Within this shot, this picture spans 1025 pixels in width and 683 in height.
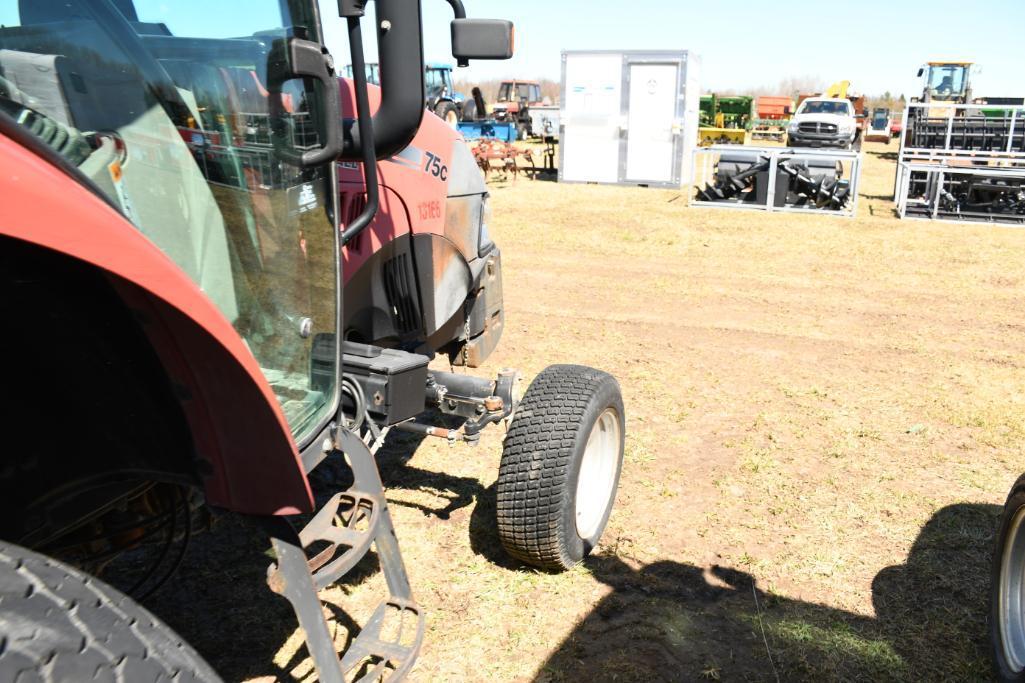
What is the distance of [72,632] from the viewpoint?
111 cm

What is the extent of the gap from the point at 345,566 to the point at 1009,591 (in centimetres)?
210

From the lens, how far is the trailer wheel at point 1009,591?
2.48m

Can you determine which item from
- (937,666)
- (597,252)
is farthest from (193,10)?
(597,252)

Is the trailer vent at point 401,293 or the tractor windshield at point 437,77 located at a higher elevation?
the tractor windshield at point 437,77

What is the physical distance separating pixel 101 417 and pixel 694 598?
7.04 ft

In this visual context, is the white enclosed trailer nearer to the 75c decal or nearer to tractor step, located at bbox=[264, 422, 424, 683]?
the 75c decal

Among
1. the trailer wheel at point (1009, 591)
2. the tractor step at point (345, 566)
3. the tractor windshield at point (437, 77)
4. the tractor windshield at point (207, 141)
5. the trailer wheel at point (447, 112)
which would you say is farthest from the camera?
the tractor windshield at point (437, 77)

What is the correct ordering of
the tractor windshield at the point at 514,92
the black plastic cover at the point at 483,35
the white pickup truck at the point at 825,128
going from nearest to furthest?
the black plastic cover at the point at 483,35 < the white pickup truck at the point at 825,128 < the tractor windshield at the point at 514,92

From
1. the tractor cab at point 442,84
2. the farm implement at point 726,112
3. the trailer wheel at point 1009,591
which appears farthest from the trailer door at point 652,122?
the farm implement at point 726,112

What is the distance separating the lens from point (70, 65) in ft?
4.62

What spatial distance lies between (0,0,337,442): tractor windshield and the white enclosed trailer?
14127 millimetres

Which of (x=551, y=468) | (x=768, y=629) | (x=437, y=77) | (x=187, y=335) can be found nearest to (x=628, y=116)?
(x=437, y=77)

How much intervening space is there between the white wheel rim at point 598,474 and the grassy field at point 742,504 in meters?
0.14

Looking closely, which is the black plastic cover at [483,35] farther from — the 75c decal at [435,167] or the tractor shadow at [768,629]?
the tractor shadow at [768,629]
